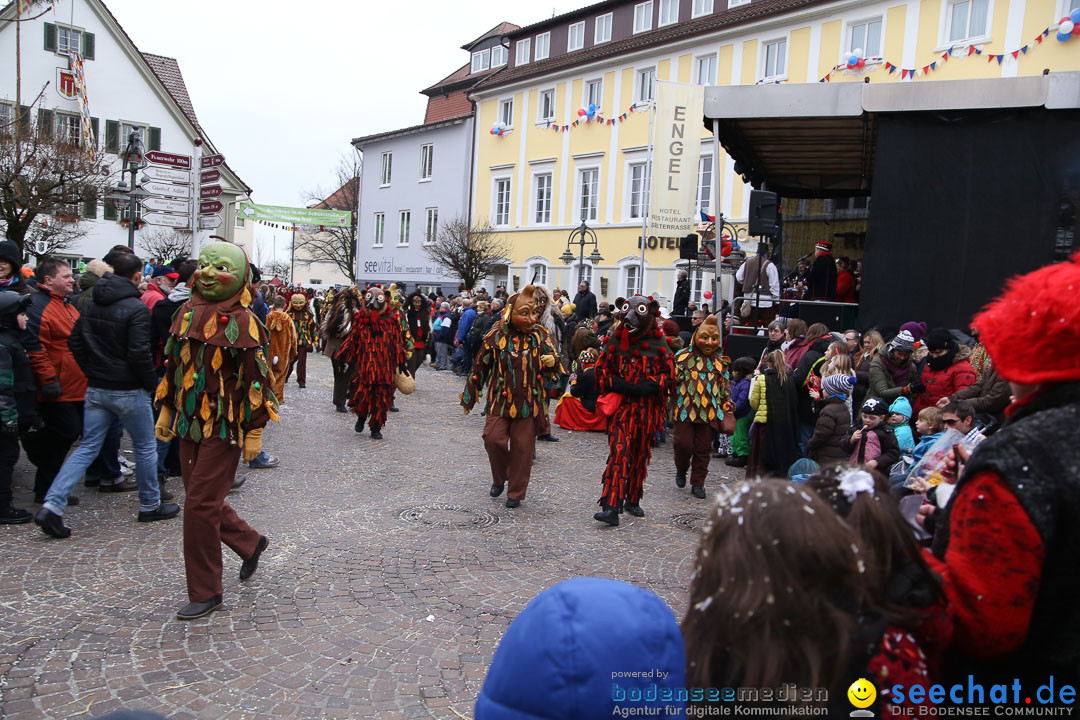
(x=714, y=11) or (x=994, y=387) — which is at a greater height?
(x=714, y=11)

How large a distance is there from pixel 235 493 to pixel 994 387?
641cm

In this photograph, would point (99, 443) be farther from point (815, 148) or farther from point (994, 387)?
point (815, 148)

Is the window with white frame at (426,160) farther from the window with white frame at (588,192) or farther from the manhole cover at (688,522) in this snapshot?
the manhole cover at (688,522)

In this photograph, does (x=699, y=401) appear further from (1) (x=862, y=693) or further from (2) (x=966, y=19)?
(2) (x=966, y=19)

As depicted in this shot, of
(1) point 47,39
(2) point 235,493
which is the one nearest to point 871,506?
(2) point 235,493

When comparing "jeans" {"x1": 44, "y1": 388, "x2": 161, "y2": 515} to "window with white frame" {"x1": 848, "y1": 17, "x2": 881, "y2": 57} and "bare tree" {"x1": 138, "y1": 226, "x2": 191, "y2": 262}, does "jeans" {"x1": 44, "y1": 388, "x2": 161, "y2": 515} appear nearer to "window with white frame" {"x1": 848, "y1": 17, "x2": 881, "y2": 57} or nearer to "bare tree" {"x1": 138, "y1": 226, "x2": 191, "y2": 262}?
"window with white frame" {"x1": 848, "y1": 17, "x2": 881, "y2": 57}

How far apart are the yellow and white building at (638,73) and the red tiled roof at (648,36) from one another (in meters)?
0.06

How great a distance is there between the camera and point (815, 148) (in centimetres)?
1145

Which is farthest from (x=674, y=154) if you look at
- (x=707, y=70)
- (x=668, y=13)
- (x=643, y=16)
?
(x=643, y=16)

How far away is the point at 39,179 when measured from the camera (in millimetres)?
15195

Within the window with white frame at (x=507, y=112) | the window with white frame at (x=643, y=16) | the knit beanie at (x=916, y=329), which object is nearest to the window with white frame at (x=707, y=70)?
the window with white frame at (x=643, y=16)

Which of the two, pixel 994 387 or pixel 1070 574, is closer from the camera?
pixel 1070 574

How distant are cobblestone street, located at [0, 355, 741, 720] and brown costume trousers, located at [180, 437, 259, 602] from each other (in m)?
0.22

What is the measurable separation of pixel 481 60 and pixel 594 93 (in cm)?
1107
